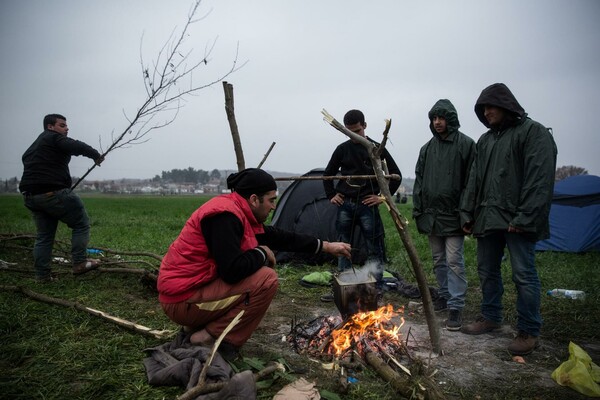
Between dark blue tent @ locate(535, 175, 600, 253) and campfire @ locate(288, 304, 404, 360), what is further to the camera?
dark blue tent @ locate(535, 175, 600, 253)

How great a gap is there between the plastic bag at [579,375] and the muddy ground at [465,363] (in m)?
0.05

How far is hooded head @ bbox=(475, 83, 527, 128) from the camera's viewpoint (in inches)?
143

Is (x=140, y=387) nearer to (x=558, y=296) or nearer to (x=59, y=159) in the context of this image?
(x=59, y=159)

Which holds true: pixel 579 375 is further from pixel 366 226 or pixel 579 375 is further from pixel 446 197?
pixel 366 226

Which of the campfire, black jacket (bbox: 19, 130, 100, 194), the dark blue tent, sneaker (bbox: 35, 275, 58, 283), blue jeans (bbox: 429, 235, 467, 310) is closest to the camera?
the campfire

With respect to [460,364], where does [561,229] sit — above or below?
above

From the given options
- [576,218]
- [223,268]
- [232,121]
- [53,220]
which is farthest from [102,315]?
[576,218]

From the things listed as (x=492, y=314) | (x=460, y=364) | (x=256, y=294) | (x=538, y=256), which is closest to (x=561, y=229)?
(x=538, y=256)

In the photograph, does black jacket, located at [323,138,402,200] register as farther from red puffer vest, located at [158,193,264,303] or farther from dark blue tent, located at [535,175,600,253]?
dark blue tent, located at [535,175,600,253]

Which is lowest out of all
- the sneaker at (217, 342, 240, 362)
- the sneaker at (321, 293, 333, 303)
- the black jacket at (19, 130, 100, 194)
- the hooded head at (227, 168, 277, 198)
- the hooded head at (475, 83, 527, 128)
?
the sneaker at (321, 293, 333, 303)

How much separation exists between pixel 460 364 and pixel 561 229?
668 centimetres

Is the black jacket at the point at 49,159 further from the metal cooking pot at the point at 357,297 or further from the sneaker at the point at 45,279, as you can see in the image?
the metal cooking pot at the point at 357,297

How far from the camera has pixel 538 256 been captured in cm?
788

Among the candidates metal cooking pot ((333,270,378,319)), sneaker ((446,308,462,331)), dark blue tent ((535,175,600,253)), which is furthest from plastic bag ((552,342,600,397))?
dark blue tent ((535,175,600,253))
